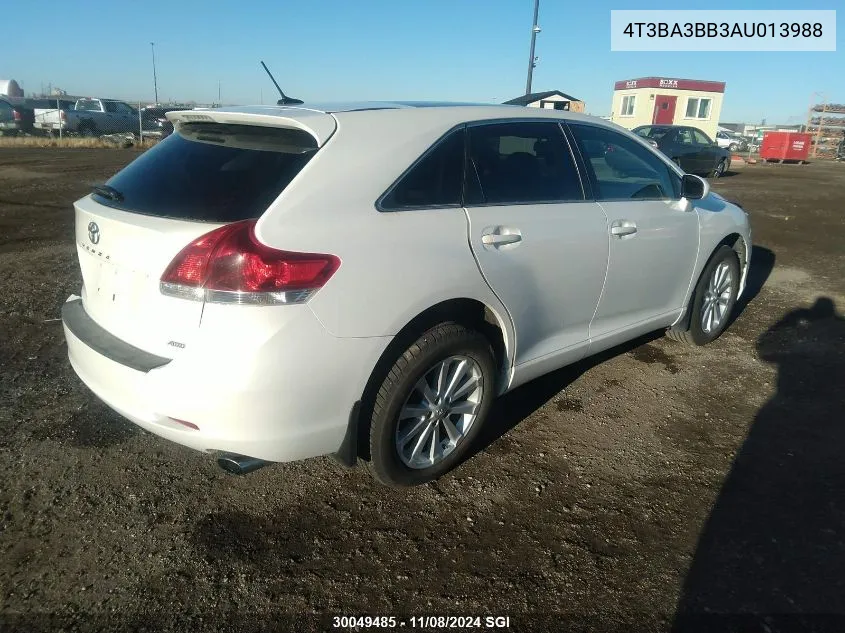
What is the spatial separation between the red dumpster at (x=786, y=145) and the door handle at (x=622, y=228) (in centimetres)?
3098

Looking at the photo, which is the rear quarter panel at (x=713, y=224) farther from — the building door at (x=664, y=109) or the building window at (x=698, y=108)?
the building window at (x=698, y=108)

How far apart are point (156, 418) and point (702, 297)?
12.4ft

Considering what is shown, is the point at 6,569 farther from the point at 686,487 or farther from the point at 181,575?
the point at 686,487

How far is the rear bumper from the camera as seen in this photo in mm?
2256

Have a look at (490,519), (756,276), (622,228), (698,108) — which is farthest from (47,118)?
(698,108)

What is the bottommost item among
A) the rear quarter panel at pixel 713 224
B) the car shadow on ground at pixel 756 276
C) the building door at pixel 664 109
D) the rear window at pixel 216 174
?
the car shadow on ground at pixel 756 276

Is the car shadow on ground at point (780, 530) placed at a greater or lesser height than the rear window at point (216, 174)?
lesser

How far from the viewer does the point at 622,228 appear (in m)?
3.60

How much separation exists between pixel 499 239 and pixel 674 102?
40.8 m

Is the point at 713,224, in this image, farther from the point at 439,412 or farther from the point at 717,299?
the point at 439,412

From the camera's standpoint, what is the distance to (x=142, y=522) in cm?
269

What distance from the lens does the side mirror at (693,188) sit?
4234mm

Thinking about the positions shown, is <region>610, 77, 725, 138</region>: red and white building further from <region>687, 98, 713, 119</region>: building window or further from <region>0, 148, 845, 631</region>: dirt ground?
<region>0, 148, 845, 631</region>: dirt ground

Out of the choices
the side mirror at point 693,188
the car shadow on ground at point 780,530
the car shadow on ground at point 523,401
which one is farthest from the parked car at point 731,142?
the car shadow on ground at point 780,530
